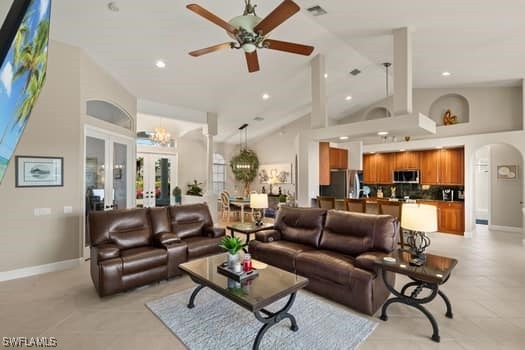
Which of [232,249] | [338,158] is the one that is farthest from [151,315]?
[338,158]

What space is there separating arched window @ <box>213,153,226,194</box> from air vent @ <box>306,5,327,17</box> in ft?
24.8

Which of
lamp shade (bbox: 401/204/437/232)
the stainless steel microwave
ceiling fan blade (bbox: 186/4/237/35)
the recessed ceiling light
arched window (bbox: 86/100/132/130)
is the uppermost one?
the recessed ceiling light

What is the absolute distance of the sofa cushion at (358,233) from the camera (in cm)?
323

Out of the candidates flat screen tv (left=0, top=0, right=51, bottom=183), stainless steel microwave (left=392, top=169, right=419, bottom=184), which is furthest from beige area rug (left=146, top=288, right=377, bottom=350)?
stainless steel microwave (left=392, top=169, right=419, bottom=184)

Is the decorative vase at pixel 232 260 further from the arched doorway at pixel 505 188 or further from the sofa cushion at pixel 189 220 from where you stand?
the arched doorway at pixel 505 188

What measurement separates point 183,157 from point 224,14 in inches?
261

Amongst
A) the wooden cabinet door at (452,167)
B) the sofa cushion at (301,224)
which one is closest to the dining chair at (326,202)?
the sofa cushion at (301,224)

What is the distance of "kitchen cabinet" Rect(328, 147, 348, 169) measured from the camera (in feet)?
23.7

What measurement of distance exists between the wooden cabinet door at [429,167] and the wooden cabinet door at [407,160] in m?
0.13

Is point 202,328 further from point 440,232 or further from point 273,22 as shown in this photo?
point 440,232

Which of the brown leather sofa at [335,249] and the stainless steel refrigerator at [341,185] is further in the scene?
the stainless steel refrigerator at [341,185]

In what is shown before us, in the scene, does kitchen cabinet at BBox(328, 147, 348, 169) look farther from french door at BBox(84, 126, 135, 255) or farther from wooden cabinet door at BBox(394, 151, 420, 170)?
french door at BBox(84, 126, 135, 255)

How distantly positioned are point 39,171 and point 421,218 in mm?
5272

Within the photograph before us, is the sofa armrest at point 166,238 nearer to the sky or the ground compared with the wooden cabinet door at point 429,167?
nearer to the ground
